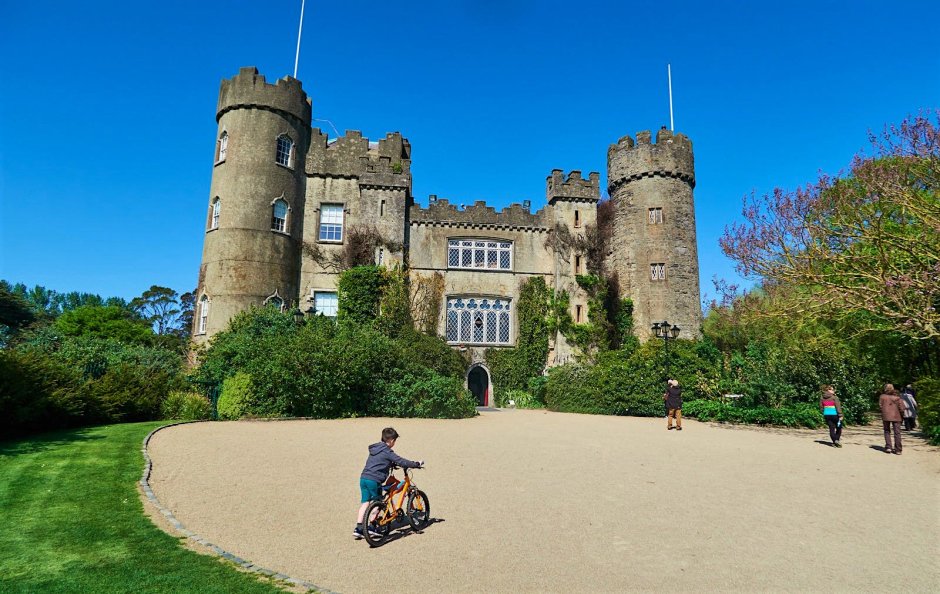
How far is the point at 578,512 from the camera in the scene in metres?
7.39

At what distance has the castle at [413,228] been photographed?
25.0 m

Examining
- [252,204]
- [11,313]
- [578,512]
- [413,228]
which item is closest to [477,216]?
[413,228]

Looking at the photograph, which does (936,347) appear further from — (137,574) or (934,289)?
(137,574)

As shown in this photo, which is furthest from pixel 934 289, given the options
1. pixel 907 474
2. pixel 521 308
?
pixel 521 308

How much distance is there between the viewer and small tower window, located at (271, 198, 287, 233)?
83.5ft

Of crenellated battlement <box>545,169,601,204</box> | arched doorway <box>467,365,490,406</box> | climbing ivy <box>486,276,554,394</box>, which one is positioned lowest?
arched doorway <box>467,365,490,406</box>

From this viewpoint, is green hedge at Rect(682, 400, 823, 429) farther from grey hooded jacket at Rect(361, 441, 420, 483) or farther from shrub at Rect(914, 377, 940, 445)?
grey hooded jacket at Rect(361, 441, 420, 483)

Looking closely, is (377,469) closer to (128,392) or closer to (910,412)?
(128,392)

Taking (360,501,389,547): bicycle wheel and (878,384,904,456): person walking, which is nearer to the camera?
(360,501,389,547): bicycle wheel

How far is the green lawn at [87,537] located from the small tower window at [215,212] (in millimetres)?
17385

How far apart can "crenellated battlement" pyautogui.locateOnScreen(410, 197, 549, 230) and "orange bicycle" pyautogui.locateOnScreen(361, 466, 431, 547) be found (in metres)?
23.0

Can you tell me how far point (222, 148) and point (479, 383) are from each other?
61.1ft

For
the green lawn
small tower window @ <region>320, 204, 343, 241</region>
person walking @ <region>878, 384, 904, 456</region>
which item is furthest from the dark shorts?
small tower window @ <region>320, 204, 343, 241</region>

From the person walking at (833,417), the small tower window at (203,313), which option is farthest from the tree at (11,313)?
the person walking at (833,417)
